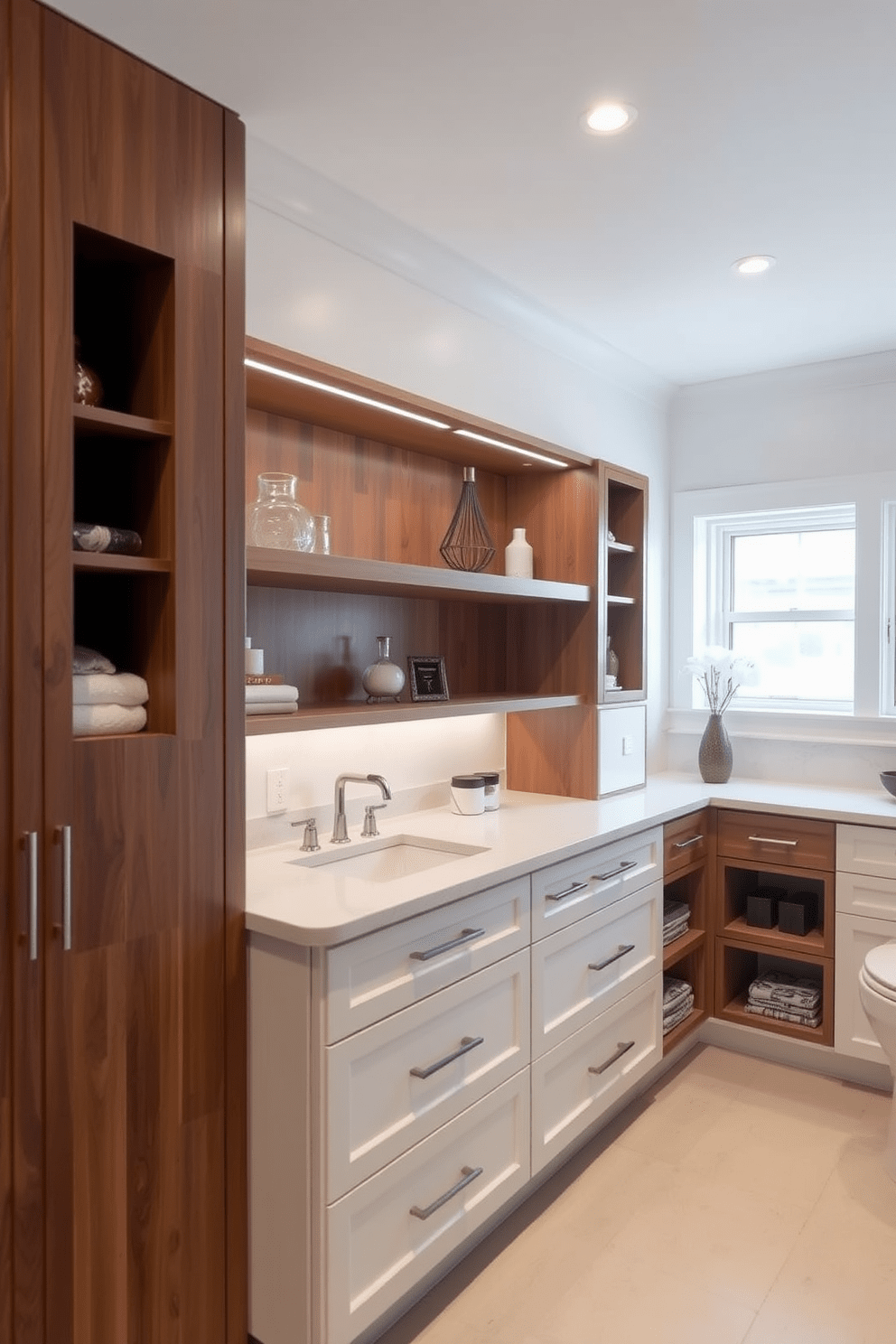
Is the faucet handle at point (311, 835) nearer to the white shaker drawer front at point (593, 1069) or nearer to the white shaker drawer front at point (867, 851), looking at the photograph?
the white shaker drawer front at point (593, 1069)

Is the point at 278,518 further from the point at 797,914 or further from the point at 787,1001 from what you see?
the point at 787,1001

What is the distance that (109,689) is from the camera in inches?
62.9

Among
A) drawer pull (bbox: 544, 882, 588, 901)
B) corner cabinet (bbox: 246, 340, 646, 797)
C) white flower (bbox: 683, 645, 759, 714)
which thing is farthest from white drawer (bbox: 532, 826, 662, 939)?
white flower (bbox: 683, 645, 759, 714)

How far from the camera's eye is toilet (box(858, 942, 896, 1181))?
249 cm

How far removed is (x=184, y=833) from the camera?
167 centimetres

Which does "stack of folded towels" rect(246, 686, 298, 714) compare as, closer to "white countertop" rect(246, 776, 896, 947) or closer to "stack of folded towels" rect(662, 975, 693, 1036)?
"white countertop" rect(246, 776, 896, 947)

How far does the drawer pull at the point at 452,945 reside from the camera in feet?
6.23

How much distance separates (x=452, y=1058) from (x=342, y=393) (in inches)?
60.2

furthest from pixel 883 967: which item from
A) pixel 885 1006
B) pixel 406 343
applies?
pixel 406 343

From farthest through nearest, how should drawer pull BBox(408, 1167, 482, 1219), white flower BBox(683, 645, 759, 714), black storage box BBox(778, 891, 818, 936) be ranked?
white flower BBox(683, 645, 759, 714), black storage box BBox(778, 891, 818, 936), drawer pull BBox(408, 1167, 482, 1219)

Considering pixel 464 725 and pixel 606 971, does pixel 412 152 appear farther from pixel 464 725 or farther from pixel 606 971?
pixel 606 971

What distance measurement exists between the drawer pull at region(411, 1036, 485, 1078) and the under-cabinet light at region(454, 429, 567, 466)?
1.58 metres

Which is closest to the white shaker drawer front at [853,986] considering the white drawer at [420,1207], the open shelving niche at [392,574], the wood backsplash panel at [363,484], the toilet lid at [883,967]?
the toilet lid at [883,967]

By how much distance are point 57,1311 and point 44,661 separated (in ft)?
3.42
